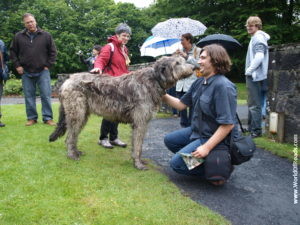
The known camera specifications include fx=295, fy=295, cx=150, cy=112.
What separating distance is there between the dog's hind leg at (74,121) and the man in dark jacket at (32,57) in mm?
2881

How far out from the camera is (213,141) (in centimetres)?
398

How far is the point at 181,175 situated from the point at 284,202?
1553 mm

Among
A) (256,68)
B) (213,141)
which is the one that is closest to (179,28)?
(256,68)

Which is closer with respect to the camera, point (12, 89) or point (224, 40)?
point (224, 40)

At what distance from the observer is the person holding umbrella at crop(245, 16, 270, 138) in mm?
6680

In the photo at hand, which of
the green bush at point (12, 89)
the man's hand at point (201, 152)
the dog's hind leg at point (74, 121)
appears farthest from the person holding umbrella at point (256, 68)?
the green bush at point (12, 89)

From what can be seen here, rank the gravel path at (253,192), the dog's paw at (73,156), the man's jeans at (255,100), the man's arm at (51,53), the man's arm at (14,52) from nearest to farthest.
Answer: the gravel path at (253,192), the dog's paw at (73,156), the man's jeans at (255,100), the man's arm at (14,52), the man's arm at (51,53)

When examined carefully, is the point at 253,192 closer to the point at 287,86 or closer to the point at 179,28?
the point at 287,86

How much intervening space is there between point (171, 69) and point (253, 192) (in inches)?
87.6

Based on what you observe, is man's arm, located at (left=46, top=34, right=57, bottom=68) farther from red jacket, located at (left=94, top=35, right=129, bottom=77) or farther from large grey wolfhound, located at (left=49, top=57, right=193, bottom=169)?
large grey wolfhound, located at (left=49, top=57, right=193, bottom=169)

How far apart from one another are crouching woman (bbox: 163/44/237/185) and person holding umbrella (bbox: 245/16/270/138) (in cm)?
279

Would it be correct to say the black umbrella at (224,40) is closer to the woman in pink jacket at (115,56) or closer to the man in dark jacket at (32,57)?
the woman in pink jacket at (115,56)

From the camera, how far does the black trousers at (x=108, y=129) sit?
20.1ft

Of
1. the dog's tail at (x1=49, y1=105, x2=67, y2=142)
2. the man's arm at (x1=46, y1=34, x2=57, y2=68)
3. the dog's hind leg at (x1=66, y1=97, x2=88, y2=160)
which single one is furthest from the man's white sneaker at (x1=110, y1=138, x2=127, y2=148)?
the man's arm at (x1=46, y1=34, x2=57, y2=68)
